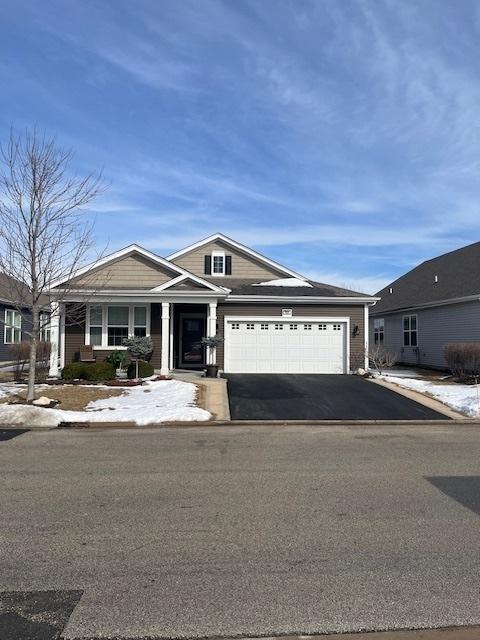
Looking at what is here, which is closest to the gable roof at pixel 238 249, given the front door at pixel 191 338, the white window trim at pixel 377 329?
the front door at pixel 191 338

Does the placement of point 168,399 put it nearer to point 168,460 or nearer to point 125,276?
point 168,460

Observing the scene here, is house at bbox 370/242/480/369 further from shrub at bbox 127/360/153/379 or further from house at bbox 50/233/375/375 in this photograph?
shrub at bbox 127/360/153/379

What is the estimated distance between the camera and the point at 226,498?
618 cm

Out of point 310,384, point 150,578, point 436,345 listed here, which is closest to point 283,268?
point 436,345

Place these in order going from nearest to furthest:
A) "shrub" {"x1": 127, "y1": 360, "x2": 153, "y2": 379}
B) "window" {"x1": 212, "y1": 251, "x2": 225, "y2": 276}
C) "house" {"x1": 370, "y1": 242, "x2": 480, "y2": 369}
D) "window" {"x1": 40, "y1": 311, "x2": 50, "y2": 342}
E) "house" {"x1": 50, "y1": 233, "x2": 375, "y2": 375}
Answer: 1. "window" {"x1": 40, "y1": 311, "x2": 50, "y2": 342}
2. "shrub" {"x1": 127, "y1": 360, "x2": 153, "y2": 379}
3. "house" {"x1": 50, "y1": 233, "x2": 375, "y2": 375}
4. "house" {"x1": 370, "y1": 242, "x2": 480, "y2": 369}
5. "window" {"x1": 212, "y1": 251, "x2": 225, "y2": 276}

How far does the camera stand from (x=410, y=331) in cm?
2686

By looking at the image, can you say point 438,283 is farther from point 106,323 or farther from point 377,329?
point 106,323

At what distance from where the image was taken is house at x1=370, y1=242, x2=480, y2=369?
71.7 feet

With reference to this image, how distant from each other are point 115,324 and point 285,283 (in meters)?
8.19

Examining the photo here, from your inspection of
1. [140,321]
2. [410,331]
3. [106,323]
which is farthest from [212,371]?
[410,331]

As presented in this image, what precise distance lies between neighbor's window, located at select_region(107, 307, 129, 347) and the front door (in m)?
3.04

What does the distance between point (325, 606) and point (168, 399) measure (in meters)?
11.0

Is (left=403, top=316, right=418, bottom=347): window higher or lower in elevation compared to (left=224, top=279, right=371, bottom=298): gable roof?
lower

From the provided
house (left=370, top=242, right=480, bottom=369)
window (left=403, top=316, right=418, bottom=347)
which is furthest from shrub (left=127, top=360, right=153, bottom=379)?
window (left=403, top=316, right=418, bottom=347)
